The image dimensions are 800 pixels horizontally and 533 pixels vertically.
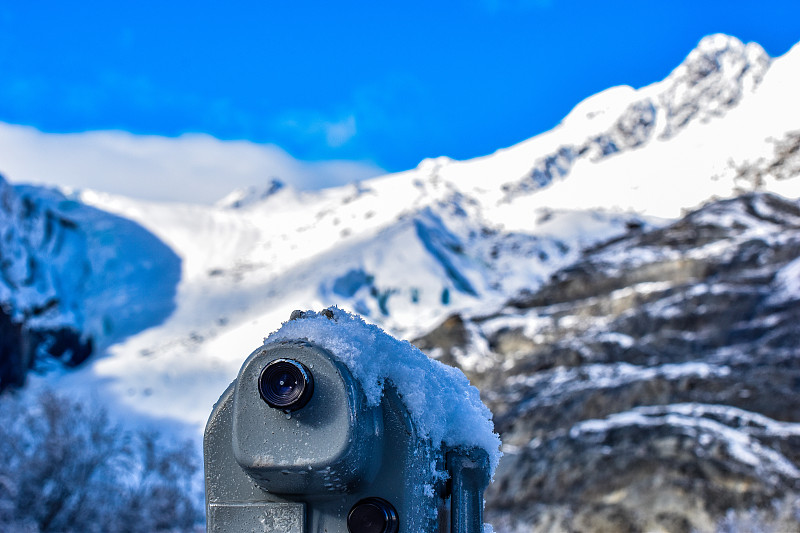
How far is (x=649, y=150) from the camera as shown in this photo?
4427 inches

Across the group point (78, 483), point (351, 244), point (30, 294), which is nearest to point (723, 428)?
point (78, 483)

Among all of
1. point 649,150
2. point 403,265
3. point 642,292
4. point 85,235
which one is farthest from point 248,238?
point 649,150

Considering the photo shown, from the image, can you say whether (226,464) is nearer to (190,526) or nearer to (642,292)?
(190,526)

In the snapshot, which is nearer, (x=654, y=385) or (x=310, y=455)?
(x=310, y=455)

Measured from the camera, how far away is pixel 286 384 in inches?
55.8

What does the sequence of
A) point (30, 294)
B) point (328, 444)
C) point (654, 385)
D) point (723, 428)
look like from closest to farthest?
point (328, 444) < point (723, 428) < point (654, 385) < point (30, 294)

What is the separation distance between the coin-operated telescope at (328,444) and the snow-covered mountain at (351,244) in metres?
30.3

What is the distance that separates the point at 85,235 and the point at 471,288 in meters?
34.3

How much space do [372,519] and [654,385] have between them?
29150 millimetres

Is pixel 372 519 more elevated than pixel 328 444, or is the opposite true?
pixel 328 444

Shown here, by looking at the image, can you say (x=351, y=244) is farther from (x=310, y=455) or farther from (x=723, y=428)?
(x=310, y=455)

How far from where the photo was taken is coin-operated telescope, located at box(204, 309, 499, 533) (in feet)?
→ 4.67

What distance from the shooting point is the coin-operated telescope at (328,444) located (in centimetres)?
142

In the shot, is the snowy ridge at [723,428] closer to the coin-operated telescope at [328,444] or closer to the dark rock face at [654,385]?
the dark rock face at [654,385]
